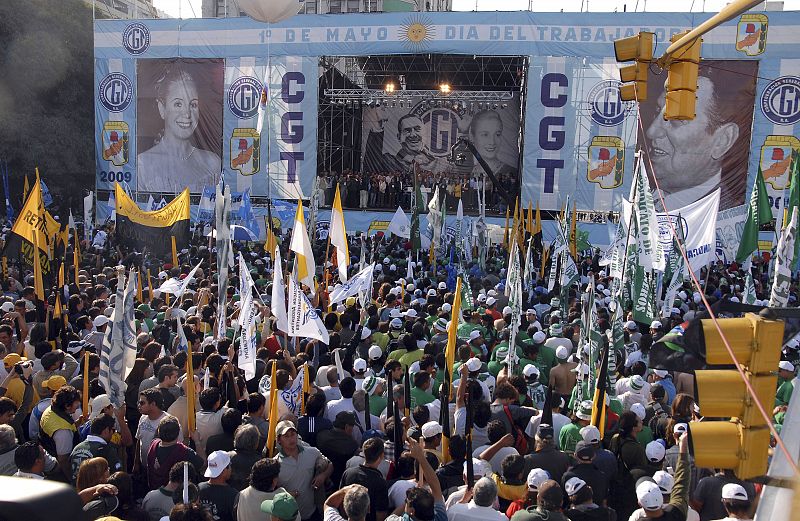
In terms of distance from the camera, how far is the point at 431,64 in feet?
88.7

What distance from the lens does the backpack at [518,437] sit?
5.39 meters

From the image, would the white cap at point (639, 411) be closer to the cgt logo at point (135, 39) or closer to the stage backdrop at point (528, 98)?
the stage backdrop at point (528, 98)

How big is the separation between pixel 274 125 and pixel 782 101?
16422 millimetres

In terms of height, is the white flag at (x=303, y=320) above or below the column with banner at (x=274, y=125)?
below

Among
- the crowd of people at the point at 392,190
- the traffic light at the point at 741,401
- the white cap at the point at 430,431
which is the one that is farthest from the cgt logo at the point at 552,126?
the traffic light at the point at 741,401

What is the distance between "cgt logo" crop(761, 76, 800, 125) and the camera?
22031 mm

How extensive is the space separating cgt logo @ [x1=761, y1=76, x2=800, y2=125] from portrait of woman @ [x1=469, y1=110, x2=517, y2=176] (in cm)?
988

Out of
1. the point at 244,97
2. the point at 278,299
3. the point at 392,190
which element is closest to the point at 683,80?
the point at 278,299

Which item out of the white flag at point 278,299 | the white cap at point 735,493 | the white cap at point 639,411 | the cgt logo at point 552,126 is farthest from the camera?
the cgt logo at point 552,126

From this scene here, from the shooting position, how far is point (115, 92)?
26.5 m

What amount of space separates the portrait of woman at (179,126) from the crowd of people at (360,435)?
18.1 m

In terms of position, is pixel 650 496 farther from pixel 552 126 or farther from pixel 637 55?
pixel 552 126

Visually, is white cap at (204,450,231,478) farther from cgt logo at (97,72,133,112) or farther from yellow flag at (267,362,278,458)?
cgt logo at (97,72,133,112)

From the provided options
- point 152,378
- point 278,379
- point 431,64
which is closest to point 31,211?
point 152,378
